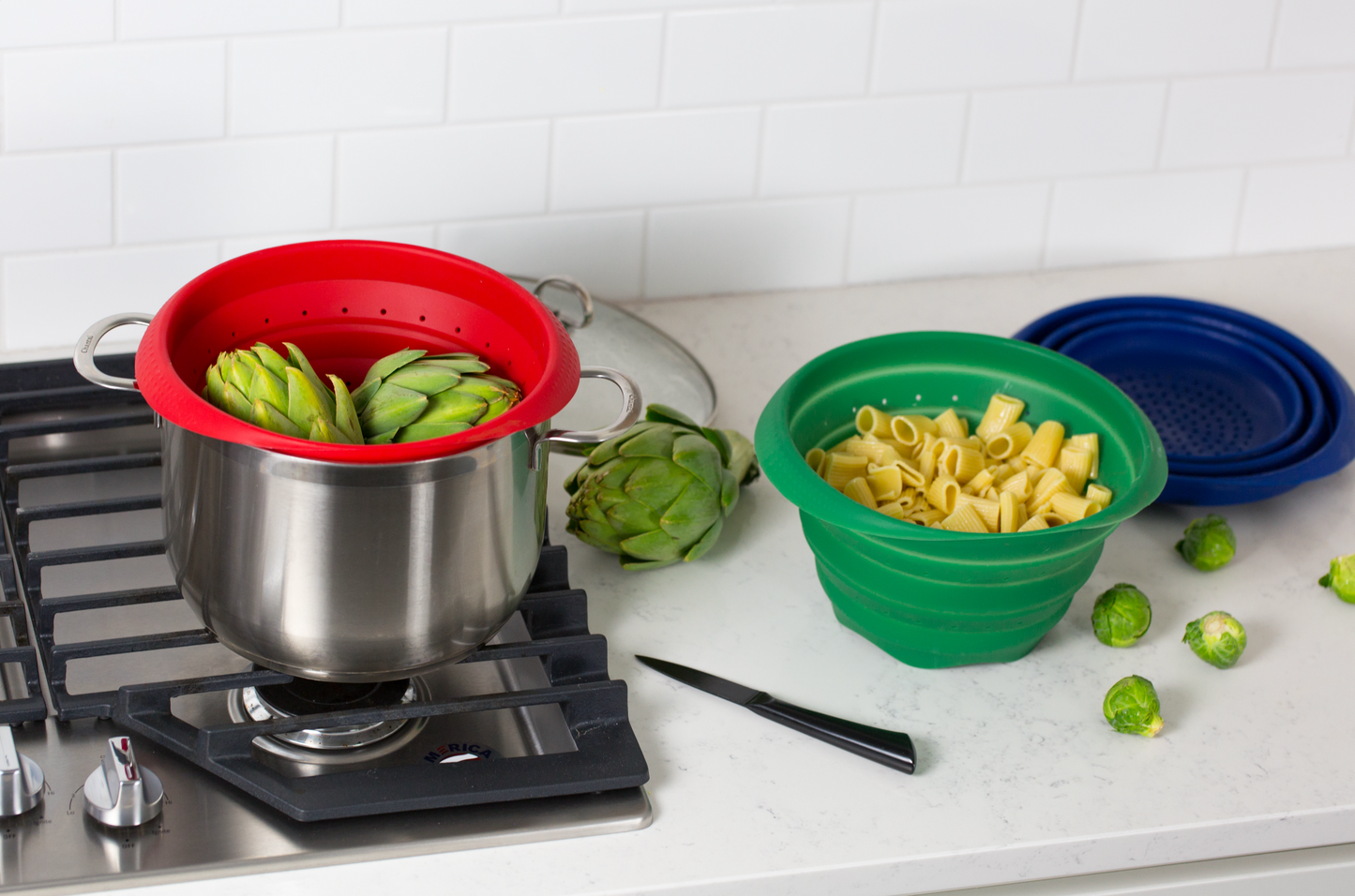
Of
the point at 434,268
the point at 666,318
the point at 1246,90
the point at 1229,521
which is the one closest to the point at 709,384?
the point at 666,318

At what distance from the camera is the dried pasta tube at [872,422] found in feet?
3.72

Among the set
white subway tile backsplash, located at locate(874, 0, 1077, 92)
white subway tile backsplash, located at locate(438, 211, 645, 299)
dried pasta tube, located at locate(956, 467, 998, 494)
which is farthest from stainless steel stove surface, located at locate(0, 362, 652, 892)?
white subway tile backsplash, located at locate(874, 0, 1077, 92)

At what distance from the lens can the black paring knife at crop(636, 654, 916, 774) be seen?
0.95 metres

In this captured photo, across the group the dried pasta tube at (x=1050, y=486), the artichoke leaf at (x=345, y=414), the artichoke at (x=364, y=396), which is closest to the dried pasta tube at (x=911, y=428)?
the dried pasta tube at (x=1050, y=486)

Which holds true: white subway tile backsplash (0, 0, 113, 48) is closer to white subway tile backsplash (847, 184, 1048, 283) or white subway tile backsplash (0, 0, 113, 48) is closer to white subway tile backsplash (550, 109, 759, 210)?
white subway tile backsplash (550, 109, 759, 210)

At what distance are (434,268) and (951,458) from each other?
1.43 feet

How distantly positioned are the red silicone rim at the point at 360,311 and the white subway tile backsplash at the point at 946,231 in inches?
24.5

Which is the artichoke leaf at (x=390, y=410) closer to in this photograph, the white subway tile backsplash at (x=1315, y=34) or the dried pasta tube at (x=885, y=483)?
the dried pasta tube at (x=885, y=483)

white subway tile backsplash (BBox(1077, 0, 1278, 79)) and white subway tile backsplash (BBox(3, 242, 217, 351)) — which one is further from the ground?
white subway tile backsplash (BBox(1077, 0, 1278, 79))

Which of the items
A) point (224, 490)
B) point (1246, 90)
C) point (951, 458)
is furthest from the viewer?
point (1246, 90)

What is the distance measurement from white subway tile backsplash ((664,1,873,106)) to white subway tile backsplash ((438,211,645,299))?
15 centimetres

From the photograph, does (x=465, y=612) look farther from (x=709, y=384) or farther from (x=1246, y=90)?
(x=1246, y=90)

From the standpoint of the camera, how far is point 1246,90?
1521 millimetres

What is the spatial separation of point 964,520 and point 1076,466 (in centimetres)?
12
